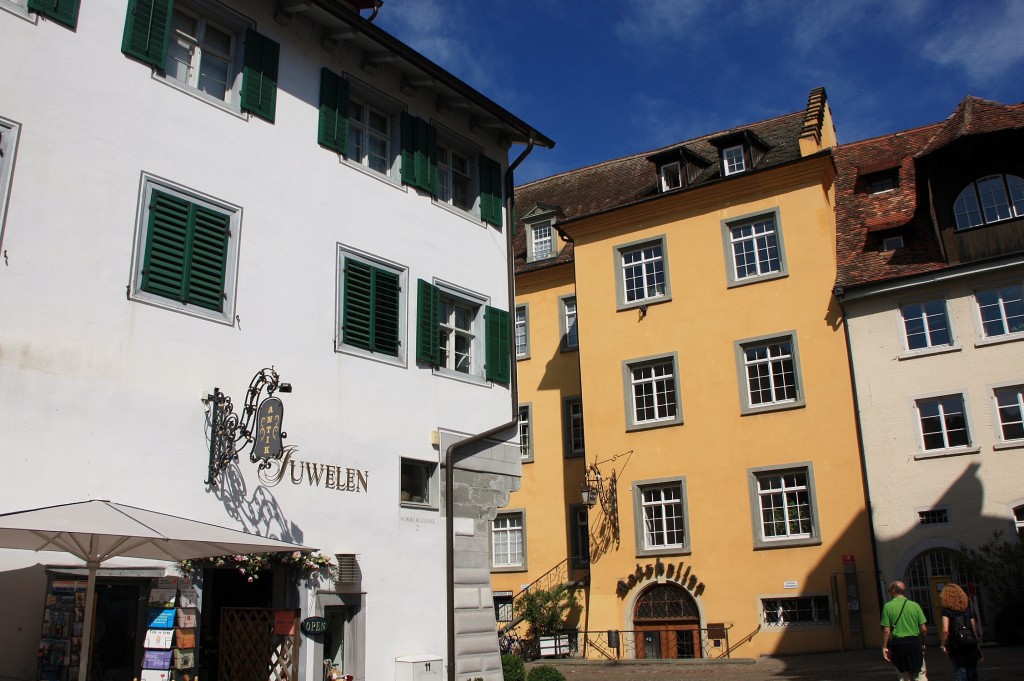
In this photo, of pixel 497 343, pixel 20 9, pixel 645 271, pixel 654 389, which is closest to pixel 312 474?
pixel 497 343

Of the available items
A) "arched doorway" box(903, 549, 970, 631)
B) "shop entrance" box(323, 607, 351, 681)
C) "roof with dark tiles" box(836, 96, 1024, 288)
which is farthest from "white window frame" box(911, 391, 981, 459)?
"shop entrance" box(323, 607, 351, 681)

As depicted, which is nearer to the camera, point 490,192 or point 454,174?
point 454,174

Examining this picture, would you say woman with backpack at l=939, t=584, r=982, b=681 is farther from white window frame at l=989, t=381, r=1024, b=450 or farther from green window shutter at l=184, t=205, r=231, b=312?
white window frame at l=989, t=381, r=1024, b=450

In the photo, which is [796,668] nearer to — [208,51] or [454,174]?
[454,174]

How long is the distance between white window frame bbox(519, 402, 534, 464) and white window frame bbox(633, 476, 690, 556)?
14.8 feet

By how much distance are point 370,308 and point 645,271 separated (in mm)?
13667

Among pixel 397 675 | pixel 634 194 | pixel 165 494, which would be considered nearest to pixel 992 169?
pixel 634 194

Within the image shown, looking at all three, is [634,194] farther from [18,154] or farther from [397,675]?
[18,154]

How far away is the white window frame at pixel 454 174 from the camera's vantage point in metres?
16.7

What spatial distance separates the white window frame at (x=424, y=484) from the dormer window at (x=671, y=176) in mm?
14504

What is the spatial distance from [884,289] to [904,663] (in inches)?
514

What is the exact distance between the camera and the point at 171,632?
1077 centimetres

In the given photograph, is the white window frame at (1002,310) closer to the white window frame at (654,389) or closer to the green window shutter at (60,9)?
the white window frame at (654,389)

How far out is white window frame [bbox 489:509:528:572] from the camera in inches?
1104
